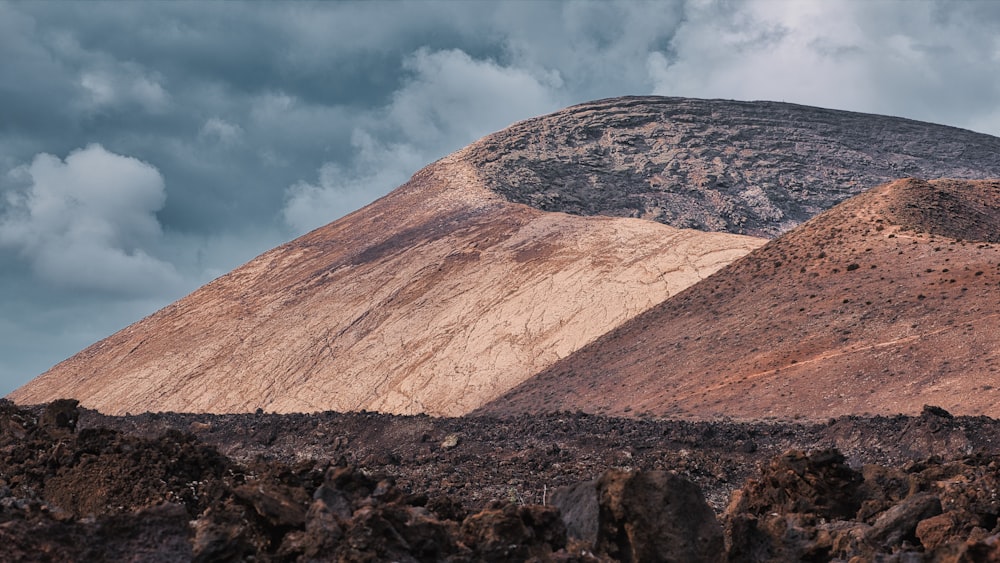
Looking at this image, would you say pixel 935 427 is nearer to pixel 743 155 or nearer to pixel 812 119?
pixel 743 155

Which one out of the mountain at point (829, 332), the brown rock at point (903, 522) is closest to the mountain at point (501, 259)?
the mountain at point (829, 332)

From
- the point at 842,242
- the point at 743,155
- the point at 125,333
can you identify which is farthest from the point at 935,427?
the point at 743,155

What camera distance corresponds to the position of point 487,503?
10727 mm

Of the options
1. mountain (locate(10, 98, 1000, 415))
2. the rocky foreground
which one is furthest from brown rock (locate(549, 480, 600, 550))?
mountain (locate(10, 98, 1000, 415))

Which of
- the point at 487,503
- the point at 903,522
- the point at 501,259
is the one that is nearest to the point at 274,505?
the point at 487,503

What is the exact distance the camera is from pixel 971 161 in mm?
94312

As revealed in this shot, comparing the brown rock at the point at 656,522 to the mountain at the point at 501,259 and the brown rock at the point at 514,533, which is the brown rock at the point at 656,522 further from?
the mountain at the point at 501,259

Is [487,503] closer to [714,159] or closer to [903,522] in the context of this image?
[903,522]

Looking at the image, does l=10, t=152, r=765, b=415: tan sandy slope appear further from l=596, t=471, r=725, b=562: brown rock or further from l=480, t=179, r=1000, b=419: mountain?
l=596, t=471, r=725, b=562: brown rock

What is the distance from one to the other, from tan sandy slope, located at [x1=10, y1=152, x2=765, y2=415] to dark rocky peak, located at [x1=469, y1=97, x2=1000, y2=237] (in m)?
13.7

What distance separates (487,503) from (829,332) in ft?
84.7

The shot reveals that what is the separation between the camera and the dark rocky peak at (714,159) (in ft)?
270

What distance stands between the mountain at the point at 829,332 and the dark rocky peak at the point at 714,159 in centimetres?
3473

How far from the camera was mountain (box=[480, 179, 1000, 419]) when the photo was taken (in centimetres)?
2853
